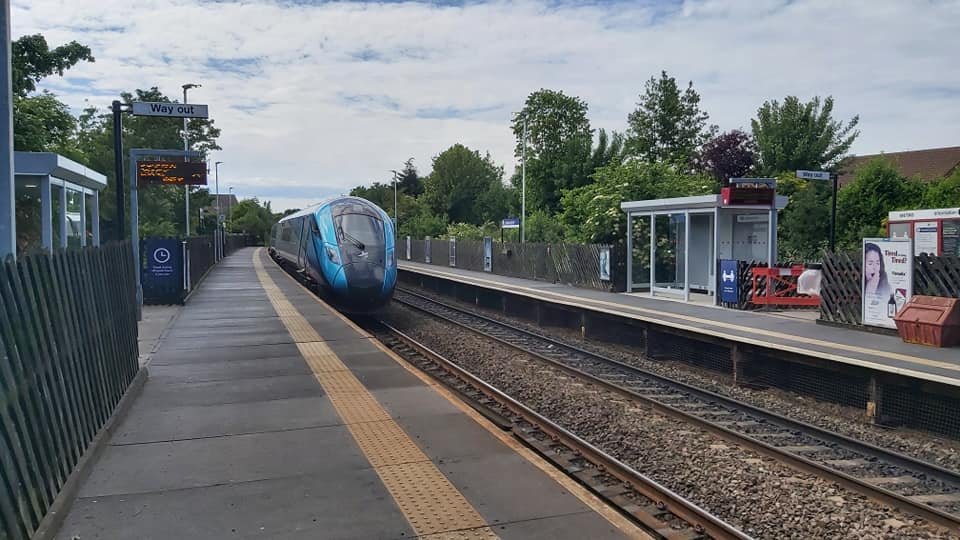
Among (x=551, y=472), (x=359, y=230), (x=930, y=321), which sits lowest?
(x=551, y=472)

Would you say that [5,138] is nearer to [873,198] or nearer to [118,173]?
[118,173]

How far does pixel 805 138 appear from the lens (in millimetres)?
39531

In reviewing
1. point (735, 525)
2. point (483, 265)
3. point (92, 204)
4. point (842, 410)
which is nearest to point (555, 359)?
point (842, 410)

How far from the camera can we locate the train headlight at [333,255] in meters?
17.6

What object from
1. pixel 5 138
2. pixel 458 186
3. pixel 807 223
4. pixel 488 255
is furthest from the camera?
pixel 458 186

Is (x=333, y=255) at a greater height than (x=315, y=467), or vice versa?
(x=333, y=255)

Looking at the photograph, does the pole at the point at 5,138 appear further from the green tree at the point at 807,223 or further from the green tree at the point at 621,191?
the green tree at the point at 807,223

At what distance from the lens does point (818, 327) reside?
13.6 metres

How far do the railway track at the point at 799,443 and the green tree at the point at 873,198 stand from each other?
2389 cm

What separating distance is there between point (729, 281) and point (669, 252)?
4.46 m

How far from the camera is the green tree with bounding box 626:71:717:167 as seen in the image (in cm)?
5209

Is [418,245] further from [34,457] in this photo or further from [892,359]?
[34,457]

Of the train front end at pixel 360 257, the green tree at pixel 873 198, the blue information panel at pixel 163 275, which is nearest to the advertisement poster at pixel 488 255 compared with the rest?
the green tree at pixel 873 198

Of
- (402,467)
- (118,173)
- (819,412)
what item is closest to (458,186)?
(118,173)
